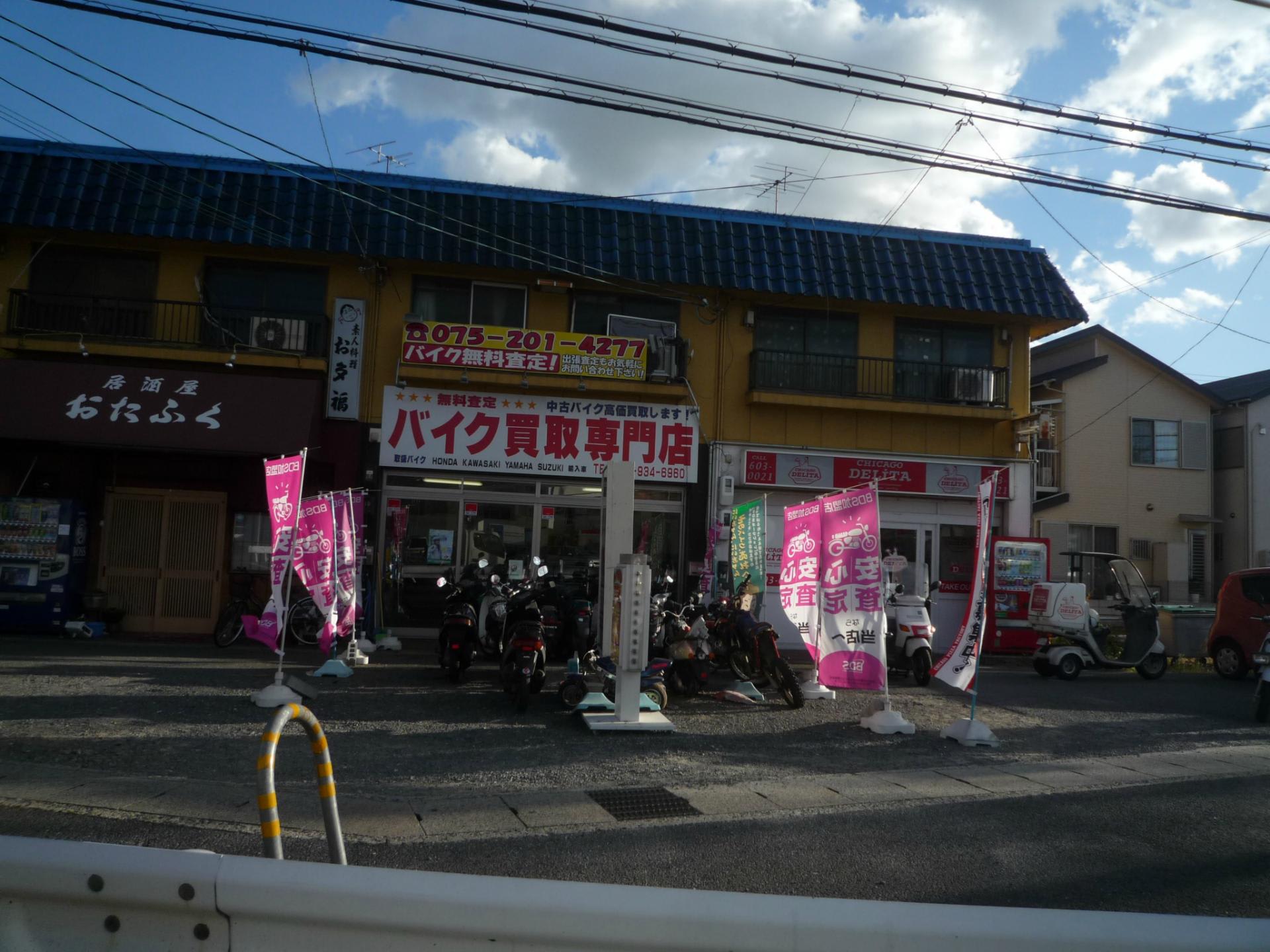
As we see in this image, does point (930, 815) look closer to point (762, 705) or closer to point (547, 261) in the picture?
point (762, 705)

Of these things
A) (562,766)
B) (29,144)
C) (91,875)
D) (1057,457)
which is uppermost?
(29,144)

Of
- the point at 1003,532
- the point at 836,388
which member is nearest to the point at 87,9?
the point at 836,388

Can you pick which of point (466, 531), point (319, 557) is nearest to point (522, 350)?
point (466, 531)

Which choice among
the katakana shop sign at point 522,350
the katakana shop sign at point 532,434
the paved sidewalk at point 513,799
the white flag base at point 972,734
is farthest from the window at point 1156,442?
the paved sidewalk at point 513,799

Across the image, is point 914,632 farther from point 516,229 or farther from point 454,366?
point 516,229

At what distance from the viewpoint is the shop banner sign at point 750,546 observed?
11.5 meters

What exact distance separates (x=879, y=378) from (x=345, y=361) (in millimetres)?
9222

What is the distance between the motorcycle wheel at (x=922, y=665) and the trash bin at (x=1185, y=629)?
633 cm

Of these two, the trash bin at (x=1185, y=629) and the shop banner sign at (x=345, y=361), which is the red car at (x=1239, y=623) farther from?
the shop banner sign at (x=345, y=361)

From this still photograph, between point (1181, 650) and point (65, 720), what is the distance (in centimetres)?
1637

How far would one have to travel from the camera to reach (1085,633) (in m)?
13.5

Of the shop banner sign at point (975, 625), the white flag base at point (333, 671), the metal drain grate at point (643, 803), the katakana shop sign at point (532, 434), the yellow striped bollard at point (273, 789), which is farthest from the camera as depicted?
the katakana shop sign at point (532, 434)

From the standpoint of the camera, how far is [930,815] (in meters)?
6.16

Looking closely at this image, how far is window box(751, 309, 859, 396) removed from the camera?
16.1m
